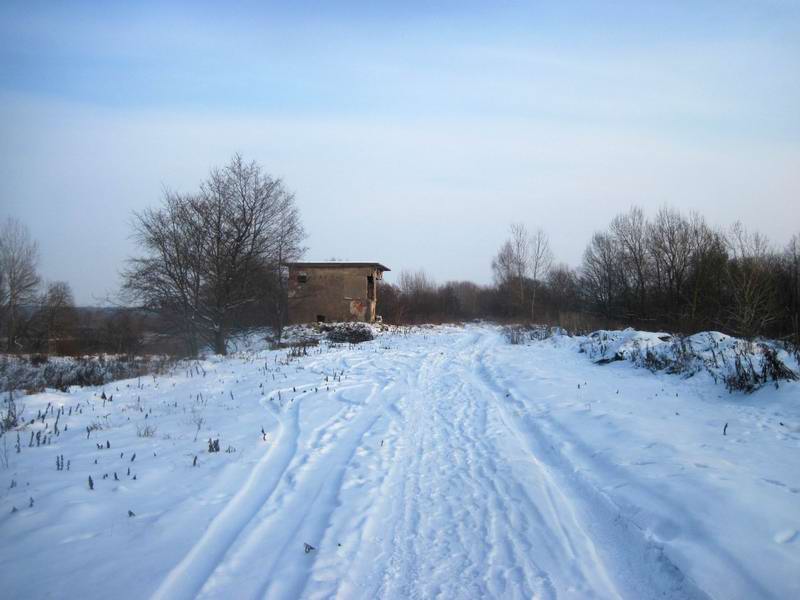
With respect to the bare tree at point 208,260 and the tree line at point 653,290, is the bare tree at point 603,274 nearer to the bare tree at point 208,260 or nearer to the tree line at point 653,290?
the tree line at point 653,290

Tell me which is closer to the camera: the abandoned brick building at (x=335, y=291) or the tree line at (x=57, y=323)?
the tree line at (x=57, y=323)

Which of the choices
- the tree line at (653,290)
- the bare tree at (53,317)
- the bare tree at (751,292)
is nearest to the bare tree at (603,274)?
the tree line at (653,290)

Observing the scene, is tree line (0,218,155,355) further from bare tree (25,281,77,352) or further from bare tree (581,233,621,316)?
bare tree (581,233,621,316)

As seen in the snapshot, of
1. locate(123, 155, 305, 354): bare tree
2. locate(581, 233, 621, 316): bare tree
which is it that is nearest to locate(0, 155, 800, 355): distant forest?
locate(123, 155, 305, 354): bare tree

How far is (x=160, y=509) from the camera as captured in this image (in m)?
4.19

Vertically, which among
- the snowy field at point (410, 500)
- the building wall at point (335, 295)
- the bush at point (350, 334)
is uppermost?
the building wall at point (335, 295)

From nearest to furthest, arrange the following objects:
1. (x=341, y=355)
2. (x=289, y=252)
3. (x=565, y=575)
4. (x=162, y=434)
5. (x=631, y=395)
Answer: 1. (x=565, y=575)
2. (x=162, y=434)
3. (x=631, y=395)
4. (x=341, y=355)
5. (x=289, y=252)

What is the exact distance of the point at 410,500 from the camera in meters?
4.44

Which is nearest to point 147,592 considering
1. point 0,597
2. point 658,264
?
point 0,597

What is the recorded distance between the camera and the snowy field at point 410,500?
123 inches

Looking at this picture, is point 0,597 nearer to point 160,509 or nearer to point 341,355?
point 160,509

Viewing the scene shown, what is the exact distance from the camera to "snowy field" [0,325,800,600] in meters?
3.11

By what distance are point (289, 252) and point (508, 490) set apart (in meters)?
26.5

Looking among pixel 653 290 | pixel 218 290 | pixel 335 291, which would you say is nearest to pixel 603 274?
pixel 653 290
